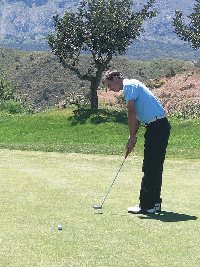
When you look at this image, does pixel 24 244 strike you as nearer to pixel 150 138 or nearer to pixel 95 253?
pixel 95 253

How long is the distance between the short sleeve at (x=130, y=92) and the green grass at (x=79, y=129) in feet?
47.0

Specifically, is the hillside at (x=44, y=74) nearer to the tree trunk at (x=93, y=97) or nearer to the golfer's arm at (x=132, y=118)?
the tree trunk at (x=93, y=97)

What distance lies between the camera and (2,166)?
1398 centimetres

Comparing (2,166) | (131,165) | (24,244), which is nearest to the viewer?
(24,244)

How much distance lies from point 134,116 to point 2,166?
639cm

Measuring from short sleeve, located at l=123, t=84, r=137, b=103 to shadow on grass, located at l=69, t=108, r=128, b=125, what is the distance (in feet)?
69.3

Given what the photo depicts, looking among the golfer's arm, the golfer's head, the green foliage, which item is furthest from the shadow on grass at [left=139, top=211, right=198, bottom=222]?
the green foliage

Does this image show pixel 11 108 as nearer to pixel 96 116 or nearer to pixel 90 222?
pixel 96 116

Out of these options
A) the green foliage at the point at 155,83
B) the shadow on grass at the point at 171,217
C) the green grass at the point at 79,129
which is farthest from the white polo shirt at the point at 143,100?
the green foliage at the point at 155,83

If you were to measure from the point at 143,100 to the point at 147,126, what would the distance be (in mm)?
398

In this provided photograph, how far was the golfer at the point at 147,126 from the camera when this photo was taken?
8.30 m

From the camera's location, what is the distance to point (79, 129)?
1133 inches

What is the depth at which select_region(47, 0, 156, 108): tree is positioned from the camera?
109 feet

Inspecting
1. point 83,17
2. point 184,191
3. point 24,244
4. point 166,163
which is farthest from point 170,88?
point 24,244
